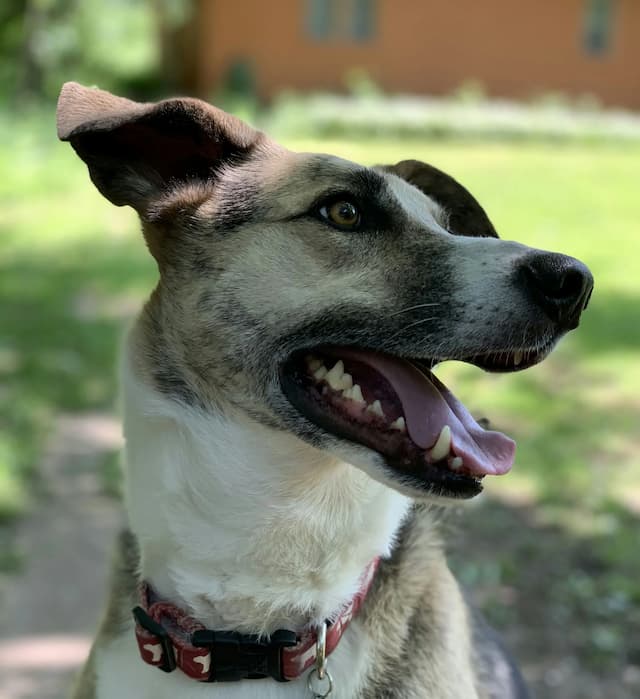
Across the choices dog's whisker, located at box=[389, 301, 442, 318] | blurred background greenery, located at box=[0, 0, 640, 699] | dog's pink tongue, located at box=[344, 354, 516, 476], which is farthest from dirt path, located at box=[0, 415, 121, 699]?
dog's whisker, located at box=[389, 301, 442, 318]

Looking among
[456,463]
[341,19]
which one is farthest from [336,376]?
[341,19]

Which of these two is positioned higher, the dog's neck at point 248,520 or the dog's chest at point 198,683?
the dog's neck at point 248,520

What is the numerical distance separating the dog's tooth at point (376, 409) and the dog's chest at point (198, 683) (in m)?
0.57

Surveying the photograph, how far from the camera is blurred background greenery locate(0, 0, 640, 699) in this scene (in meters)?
4.38

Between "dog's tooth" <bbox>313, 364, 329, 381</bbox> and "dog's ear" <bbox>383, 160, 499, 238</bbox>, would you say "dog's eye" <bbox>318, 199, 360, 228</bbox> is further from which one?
"dog's ear" <bbox>383, 160, 499, 238</bbox>

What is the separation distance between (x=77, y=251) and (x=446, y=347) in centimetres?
926

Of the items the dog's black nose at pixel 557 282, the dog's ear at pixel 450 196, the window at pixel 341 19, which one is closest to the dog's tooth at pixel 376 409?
the dog's black nose at pixel 557 282

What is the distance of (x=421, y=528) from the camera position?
2.63 m

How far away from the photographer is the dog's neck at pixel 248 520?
2.27 metres

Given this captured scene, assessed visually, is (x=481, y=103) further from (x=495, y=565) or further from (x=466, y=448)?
(x=466, y=448)

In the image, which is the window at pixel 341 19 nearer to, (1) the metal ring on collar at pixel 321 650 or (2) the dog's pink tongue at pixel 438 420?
(2) the dog's pink tongue at pixel 438 420

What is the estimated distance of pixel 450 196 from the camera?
2.88 m

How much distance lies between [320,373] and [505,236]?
335 inches

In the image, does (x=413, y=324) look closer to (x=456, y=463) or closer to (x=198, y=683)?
(x=456, y=463)
